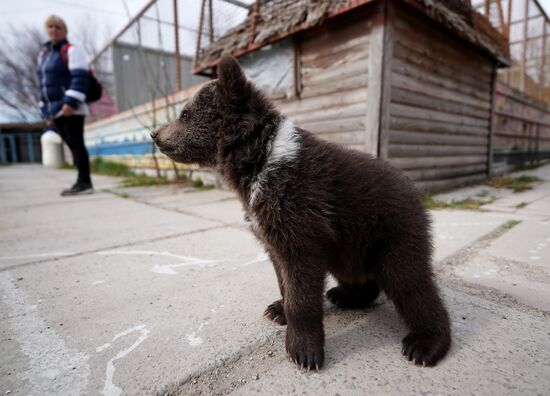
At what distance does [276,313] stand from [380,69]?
3.84 m

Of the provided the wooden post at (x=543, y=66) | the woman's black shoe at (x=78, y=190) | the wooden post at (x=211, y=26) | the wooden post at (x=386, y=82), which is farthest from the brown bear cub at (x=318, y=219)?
the wooden post at (x=543, y=66)

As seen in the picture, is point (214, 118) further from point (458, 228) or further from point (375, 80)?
point (375, 80)

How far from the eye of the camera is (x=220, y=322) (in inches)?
62.1

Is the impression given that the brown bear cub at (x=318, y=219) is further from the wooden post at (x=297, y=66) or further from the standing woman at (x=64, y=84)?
the standing woman at (x=64, y=84)

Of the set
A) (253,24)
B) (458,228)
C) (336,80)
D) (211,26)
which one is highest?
(211,26)

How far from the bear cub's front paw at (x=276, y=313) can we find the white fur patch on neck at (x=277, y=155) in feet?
1.92

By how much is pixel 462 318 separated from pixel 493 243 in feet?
4.86

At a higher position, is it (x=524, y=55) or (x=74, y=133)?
(x=524, y=55)

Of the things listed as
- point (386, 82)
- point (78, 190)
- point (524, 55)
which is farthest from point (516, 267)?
point (524, 55)

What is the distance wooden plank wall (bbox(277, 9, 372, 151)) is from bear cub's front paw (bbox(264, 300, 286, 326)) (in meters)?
3.45

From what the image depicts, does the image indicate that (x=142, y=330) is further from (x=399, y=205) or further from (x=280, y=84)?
(x=280, y=84)

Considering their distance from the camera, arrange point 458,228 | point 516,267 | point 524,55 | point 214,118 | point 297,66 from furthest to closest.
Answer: point 524,55 → point 297,66 → point 458,228 → point 516,267 → point 214,118

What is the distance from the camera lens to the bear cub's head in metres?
1.61

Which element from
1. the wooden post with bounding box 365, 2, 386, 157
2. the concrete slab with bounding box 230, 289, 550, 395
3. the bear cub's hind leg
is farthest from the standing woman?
the concrete slab with bounding box 230, 289, 550, 395
